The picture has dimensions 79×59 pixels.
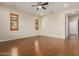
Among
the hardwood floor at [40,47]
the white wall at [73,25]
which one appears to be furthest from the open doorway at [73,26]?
the hardwood floor at [40,47]

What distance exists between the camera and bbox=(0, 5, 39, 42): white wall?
2.08 metres

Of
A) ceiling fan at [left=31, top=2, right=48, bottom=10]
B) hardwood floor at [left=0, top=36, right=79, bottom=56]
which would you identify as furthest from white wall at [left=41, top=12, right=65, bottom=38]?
ceiling fan at [left=31, top=2, right=48, bottom=10]

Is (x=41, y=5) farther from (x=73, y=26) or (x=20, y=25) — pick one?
(x=73, y=26)

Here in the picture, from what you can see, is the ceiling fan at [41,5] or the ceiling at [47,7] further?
the ceiling fan at [41,5]

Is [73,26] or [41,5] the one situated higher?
[41,5]

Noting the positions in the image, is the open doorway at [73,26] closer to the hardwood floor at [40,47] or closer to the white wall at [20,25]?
the hardwood floor at [40,47]

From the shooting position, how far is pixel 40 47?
7.20ft

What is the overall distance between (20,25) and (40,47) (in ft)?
2.01

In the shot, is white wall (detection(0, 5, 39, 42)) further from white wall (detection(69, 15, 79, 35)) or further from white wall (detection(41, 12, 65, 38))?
white wall (detection(69, 15, 79, 35))

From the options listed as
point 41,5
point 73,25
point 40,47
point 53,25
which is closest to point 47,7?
point 41,5

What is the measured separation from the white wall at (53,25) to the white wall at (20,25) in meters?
0.21

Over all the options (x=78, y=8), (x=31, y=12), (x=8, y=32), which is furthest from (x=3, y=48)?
(x=78, y=8)

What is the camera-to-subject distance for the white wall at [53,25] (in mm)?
2223

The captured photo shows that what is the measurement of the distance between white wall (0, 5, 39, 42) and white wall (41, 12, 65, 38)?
0.67 ft
